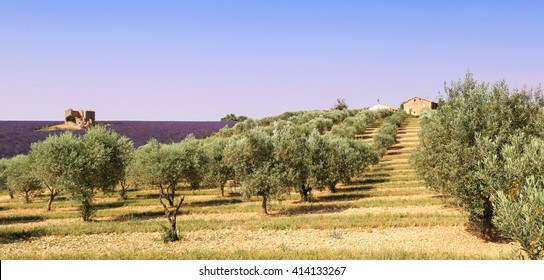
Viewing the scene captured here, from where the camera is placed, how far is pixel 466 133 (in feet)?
80.1

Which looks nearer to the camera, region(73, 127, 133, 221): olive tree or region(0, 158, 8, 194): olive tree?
region(73, 127, 133, 221): olive tree

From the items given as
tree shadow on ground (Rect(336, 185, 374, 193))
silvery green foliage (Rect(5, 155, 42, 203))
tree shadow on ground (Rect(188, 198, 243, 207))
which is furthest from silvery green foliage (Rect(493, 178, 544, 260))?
silvery green foliage (Rect(5, 155, 42, 203))

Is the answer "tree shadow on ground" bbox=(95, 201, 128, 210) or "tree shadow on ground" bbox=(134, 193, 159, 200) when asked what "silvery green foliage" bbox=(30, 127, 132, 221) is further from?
"tree shadow on ground" bbox=(134, 193, 159, 200)

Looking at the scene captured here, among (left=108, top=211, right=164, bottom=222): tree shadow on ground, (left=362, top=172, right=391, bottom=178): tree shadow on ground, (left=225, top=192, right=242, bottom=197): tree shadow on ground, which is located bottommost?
(left=225, top=192, right=242, bottom=197): tree shadow on ground

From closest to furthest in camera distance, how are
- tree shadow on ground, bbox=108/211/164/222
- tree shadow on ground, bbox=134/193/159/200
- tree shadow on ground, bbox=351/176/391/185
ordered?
tree shadow on ground, bbox=108/211/164/222 < tree shadow on ground, bbox=134/193/159/200 < tree shadow on ground, bbox=351/176/391/185

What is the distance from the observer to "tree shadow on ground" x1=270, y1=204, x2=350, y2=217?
3859 centimetres

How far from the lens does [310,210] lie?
39.8m

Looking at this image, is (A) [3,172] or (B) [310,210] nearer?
(B) [310,210]

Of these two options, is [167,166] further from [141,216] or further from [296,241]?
[296,241]

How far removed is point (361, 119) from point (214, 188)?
79.9 m

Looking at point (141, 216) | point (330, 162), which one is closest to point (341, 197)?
point (330, 162)

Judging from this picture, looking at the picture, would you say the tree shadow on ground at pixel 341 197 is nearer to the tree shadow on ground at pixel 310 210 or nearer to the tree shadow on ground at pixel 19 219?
the tree shadow on ground at pixel 310 210

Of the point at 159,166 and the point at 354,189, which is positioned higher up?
the point at 159,166
